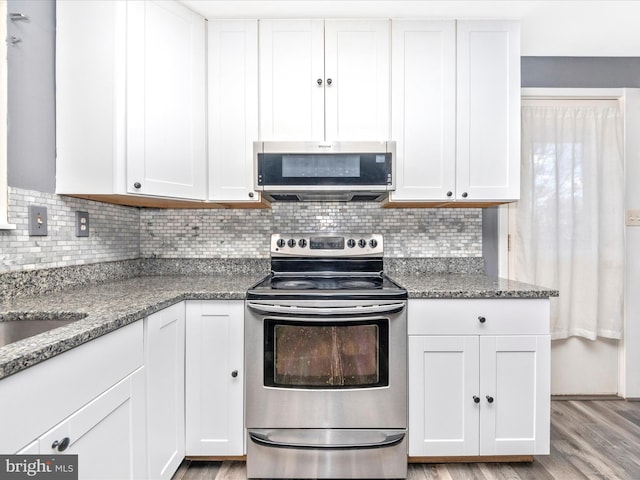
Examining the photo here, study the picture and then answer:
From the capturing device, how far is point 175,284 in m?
1.93

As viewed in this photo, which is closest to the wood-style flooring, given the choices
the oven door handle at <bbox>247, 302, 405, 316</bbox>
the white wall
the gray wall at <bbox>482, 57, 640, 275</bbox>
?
the oven door handle at <bbox>247, 302, 405, 316</bbox>

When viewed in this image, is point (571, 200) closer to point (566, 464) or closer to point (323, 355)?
point (566, 464)

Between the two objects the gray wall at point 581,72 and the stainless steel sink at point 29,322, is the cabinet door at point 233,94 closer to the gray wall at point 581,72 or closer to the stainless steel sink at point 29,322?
the stainless steel sink at point 29,322

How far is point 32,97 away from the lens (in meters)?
1.55

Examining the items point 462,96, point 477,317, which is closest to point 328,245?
point 477,317

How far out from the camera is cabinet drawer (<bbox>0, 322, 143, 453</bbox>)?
0.76 m

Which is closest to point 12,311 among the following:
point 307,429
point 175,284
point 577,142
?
point 175,284

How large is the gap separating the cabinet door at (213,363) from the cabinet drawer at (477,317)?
840 millimetres

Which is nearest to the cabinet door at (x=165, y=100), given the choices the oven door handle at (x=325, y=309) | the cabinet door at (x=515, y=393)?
the oven door handle at (x=325, y=309)

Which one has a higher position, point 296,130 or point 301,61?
point 301,61

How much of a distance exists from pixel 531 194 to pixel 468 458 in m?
1.68

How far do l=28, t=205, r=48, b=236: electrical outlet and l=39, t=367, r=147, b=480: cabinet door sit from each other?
0.80 metres

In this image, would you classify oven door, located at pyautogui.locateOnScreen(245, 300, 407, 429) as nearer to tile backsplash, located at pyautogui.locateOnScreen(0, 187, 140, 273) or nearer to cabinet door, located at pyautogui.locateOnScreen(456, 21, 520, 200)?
tile backsplash, located at pyautogui.locateOnScreen(0, 187, 140, 273)

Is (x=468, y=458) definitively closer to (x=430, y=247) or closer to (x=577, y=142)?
(x=430, y=247)
